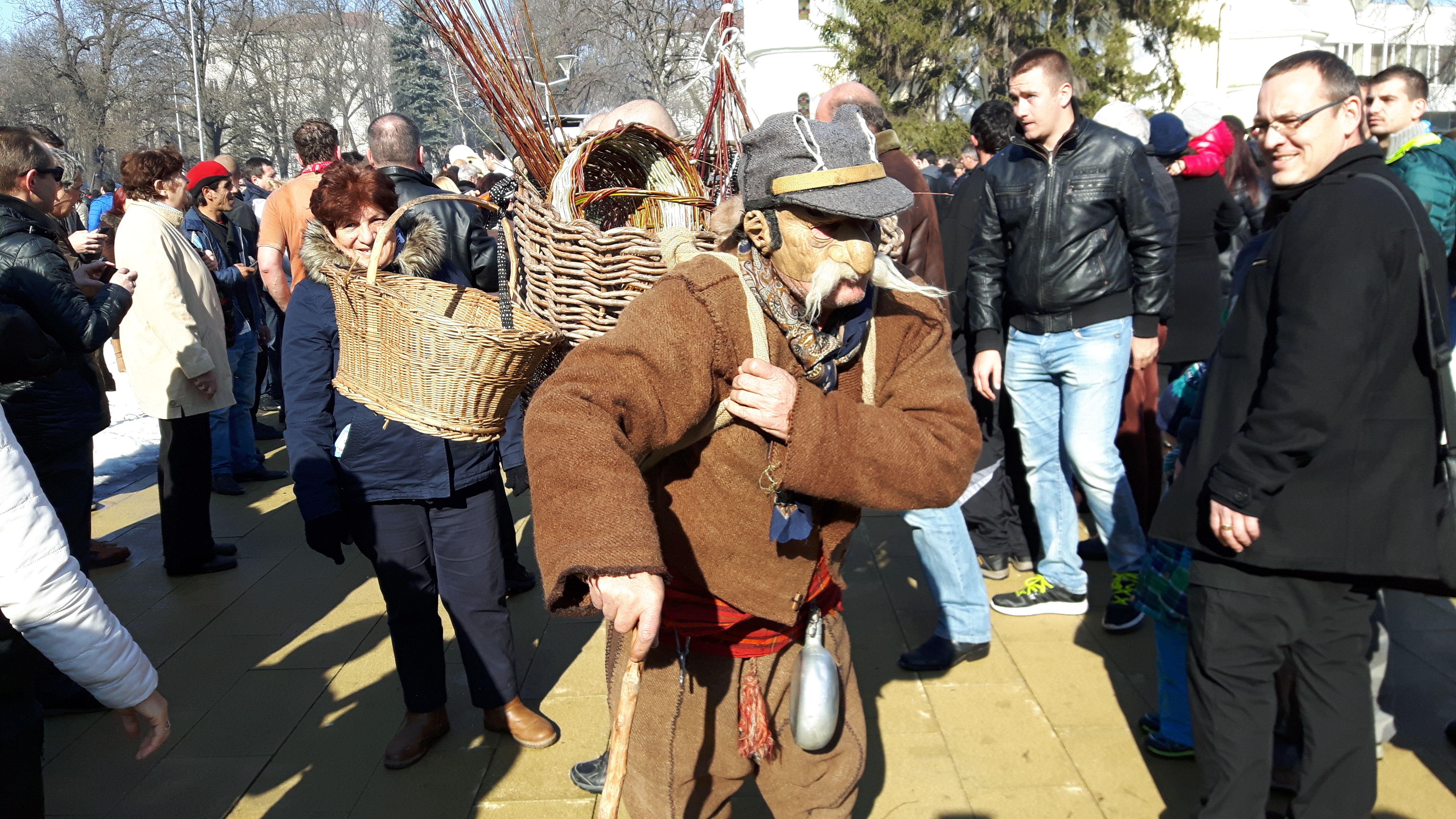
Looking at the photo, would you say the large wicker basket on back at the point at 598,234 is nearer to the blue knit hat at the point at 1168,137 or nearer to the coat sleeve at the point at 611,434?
the coat sleeve at the point at 611,434

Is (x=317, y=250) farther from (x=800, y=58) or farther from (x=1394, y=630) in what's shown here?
(x=800, y=58)

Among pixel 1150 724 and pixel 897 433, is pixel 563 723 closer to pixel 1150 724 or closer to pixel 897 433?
pixel 1150 724

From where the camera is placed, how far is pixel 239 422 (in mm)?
6910

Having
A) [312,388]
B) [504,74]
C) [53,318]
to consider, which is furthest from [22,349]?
[504,74]

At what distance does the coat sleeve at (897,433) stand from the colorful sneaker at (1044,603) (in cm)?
240

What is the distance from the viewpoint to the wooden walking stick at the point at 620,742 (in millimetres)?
1749

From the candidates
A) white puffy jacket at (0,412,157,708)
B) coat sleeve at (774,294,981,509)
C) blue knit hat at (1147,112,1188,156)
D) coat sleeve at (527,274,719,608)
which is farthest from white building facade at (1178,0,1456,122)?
white puffy jacket at (0,412,157,708)

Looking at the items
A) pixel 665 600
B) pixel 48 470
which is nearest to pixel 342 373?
pixel 665 600

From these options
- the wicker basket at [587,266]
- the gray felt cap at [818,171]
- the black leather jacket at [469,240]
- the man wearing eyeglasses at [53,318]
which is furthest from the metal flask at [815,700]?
the man wearing eyeglasses at [53,318]

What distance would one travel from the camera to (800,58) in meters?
36.9

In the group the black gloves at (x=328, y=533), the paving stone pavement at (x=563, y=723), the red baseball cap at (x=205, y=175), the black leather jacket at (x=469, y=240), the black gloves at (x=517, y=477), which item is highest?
the red baseball cap at (x=205, y=175)

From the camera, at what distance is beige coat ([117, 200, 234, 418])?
5031 mm

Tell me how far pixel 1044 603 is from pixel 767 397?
2.91 meters

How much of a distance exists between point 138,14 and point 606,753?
32.5 meters
